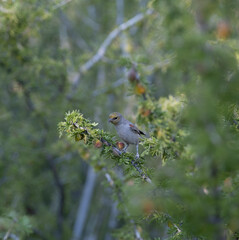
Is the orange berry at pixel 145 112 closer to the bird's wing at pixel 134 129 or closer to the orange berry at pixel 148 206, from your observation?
the orange berry at pixel 148 206

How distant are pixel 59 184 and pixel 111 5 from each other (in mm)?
4869

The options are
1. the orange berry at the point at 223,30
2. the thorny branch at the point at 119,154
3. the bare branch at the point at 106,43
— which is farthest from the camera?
the bare branch at the point at 106,43

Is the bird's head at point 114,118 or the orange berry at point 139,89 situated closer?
the orange berry at point 139,89

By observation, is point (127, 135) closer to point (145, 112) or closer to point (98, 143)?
point (98, 143)

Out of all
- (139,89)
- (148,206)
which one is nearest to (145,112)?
(139,89)

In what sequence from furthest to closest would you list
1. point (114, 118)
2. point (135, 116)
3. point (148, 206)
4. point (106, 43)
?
point (106, 43) < point (114, 118) < point (135, 116) < point (148, 206)

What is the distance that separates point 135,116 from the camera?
3.81 metres

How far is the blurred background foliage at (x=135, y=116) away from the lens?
1416 millimetres

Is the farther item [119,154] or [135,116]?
[135,116]

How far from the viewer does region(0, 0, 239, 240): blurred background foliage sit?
1.42 m

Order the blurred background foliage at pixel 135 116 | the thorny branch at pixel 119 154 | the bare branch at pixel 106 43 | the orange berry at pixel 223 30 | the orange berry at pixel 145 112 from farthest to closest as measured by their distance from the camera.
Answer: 1. the bare branch at pixel 106 43
2. the orange berry at pixel 223 30
3. the thorny branch at pixel 119 154
4. the orange berry at pixel 145 112
5. the blurred background foliage at pixel 135 116

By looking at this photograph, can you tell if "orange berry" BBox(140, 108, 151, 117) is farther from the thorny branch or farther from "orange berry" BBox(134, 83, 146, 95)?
the thorny branch

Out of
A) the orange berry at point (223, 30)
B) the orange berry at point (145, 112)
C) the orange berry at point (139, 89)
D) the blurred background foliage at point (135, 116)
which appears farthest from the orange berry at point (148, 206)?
the orange berry at point (223, 30)

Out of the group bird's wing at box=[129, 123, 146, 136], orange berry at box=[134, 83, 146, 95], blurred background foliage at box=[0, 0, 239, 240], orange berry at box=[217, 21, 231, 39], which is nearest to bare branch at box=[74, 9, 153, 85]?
blurred background foliage at box=[0, 0, 239, 240]
